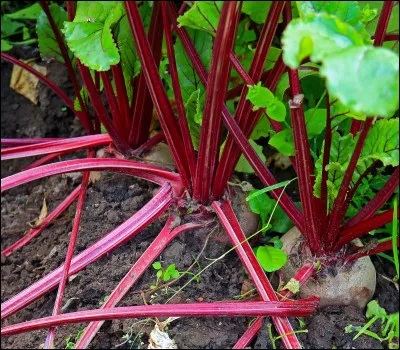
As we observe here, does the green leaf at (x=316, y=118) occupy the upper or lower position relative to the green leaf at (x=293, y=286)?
upper

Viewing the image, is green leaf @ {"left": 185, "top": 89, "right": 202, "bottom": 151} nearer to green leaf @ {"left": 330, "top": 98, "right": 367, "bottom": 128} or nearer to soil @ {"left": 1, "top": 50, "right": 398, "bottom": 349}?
soil @ {"left": 1, "top": 50, "right": 398, "bottom": 349}

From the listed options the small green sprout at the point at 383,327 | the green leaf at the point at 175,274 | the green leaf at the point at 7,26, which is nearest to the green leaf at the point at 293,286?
the small green sprout at the point at 383,327

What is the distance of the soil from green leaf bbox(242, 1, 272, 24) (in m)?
0.54

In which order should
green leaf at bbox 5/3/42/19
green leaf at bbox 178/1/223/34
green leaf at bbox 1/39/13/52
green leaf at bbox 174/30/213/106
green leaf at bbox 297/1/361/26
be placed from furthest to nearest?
green leaf at bbox 1/39/13/52 → green leaf at bbox 5/3/42/19 → green leaf at bbox 174/30/213/106 → green leaf at bbox 178/1/223/34 → green leaf at bbox 297/1/361/26

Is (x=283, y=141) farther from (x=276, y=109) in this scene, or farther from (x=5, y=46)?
(x=5, y=46)

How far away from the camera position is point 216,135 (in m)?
1.34

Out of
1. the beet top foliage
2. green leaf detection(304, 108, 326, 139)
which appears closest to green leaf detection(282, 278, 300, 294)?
the beet top foliage

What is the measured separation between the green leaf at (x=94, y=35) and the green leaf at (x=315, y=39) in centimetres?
48

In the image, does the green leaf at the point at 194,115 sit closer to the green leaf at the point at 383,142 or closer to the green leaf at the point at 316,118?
the green leaf at the point at 316,118

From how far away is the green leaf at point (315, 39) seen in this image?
0.84 metres

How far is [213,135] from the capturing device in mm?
1335

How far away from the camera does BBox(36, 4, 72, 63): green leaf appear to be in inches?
67.9

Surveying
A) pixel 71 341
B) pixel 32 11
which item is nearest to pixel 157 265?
pixel 71 341

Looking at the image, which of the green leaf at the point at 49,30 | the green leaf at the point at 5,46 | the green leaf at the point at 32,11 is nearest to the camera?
the green leaf at the point at 49,30
